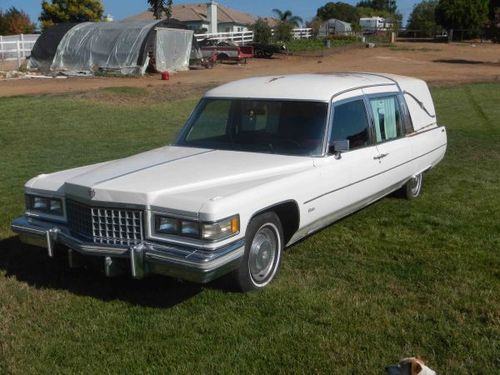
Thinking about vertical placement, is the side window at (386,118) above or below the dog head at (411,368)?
above

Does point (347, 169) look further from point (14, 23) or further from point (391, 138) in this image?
point (14, 23)

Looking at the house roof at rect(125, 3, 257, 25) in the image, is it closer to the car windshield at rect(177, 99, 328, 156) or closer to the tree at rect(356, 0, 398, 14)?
the tree at rect(356, 0, 398, 14)

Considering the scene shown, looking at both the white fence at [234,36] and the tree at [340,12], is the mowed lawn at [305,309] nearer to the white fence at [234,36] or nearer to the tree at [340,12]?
the white fence at [234,36]

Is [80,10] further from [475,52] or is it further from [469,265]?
[469,265]

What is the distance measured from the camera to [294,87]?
5922 mm

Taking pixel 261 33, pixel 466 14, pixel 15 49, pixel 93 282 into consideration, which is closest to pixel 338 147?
pixel 93 282

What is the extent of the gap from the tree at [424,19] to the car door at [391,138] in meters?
63.5

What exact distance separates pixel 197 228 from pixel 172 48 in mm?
28325

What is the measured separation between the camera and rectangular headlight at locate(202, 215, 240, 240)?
162 inches

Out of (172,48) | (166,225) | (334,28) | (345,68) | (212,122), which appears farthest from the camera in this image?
(334,28)

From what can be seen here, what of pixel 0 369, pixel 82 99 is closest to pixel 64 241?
pixel 0 369

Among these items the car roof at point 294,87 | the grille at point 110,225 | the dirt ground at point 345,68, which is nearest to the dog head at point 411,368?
the grille at point 110,225

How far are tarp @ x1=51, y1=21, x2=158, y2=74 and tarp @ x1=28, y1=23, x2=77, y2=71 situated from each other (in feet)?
0.98

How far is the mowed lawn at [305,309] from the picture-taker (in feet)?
12.3
